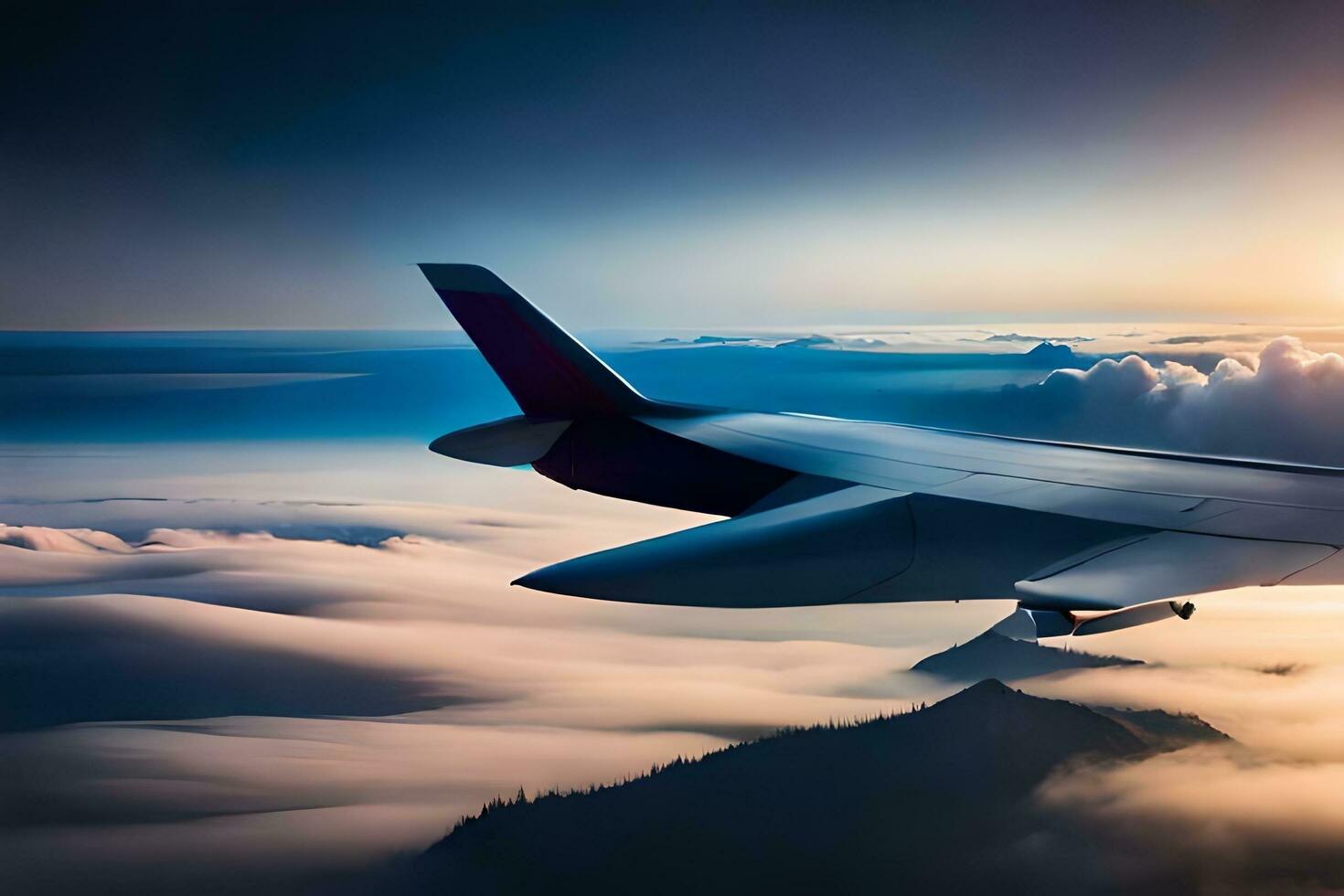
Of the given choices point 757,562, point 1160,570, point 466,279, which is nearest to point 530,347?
point 466,279

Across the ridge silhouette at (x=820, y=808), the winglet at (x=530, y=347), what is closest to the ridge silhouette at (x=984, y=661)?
the ridge silhouette at (x=820, y=808)

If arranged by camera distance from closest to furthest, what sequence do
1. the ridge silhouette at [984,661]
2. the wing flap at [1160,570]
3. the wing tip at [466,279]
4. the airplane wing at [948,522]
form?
the wing flap at [1160,570] < the airplane wing at [948,522] < the wing tip at [466,279] < the ridge silhouette at [984,661]

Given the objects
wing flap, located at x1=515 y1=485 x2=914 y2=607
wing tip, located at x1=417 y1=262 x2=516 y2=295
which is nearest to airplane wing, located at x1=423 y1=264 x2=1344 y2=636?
wing flap, located at x1=515 y1=485 x2=914 y2=607

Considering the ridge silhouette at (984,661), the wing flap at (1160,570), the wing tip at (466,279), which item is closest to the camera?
the wing flap at (1160,570)

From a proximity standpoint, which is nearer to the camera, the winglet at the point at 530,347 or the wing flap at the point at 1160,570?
the wing flap at the point at 1160,570

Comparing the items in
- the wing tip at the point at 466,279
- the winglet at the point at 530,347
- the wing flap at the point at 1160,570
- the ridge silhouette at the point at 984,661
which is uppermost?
the wing tip at the point at 466,279

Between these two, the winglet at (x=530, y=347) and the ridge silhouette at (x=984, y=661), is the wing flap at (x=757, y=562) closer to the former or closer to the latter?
the winglet at (x=530, y=347)

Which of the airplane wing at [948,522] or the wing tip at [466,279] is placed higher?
the wing tip at [466,279]

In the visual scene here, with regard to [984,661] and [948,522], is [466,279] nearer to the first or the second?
[948,522]
